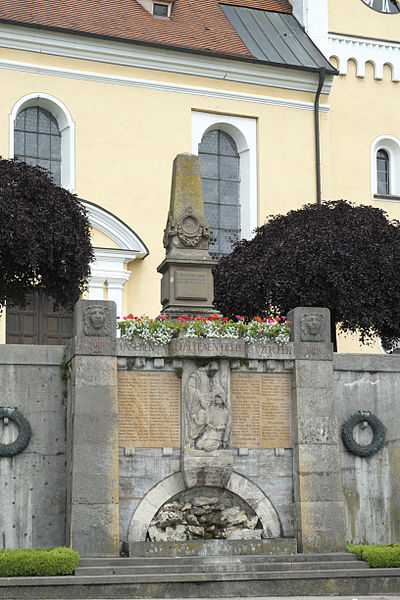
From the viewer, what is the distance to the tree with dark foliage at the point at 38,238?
19.4 m

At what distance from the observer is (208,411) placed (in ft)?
51.0

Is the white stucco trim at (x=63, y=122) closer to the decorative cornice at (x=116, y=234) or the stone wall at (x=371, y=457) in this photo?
the decorative cornice at (x=116, y=234)

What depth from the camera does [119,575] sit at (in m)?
13.9

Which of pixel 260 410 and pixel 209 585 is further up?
pixel 260 410

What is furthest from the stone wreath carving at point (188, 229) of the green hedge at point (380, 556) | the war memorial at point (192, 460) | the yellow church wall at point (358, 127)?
the yellow church wall at point (358, 127)

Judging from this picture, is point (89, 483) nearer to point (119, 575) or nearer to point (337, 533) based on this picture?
point (119, 575)

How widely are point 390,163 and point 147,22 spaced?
24.8 ft

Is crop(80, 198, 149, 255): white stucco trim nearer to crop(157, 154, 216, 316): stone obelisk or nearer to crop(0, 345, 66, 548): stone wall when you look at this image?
crop(157, 154, 216, 316): stone obelisk

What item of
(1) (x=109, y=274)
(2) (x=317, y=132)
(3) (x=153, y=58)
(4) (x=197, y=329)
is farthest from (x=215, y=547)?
(2) (x=317, y=132)

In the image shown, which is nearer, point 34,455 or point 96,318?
point 96,318

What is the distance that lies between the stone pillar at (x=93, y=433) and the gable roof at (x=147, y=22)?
1228 centimetres

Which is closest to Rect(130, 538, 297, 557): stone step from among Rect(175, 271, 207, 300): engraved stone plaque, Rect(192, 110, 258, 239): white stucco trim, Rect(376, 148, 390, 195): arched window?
Rect(175, 271, 207, 300): engraved stone plaque

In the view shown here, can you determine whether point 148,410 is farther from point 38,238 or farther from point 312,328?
point 38,238

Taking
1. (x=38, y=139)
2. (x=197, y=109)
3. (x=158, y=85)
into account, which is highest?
(x=158, y=85)
